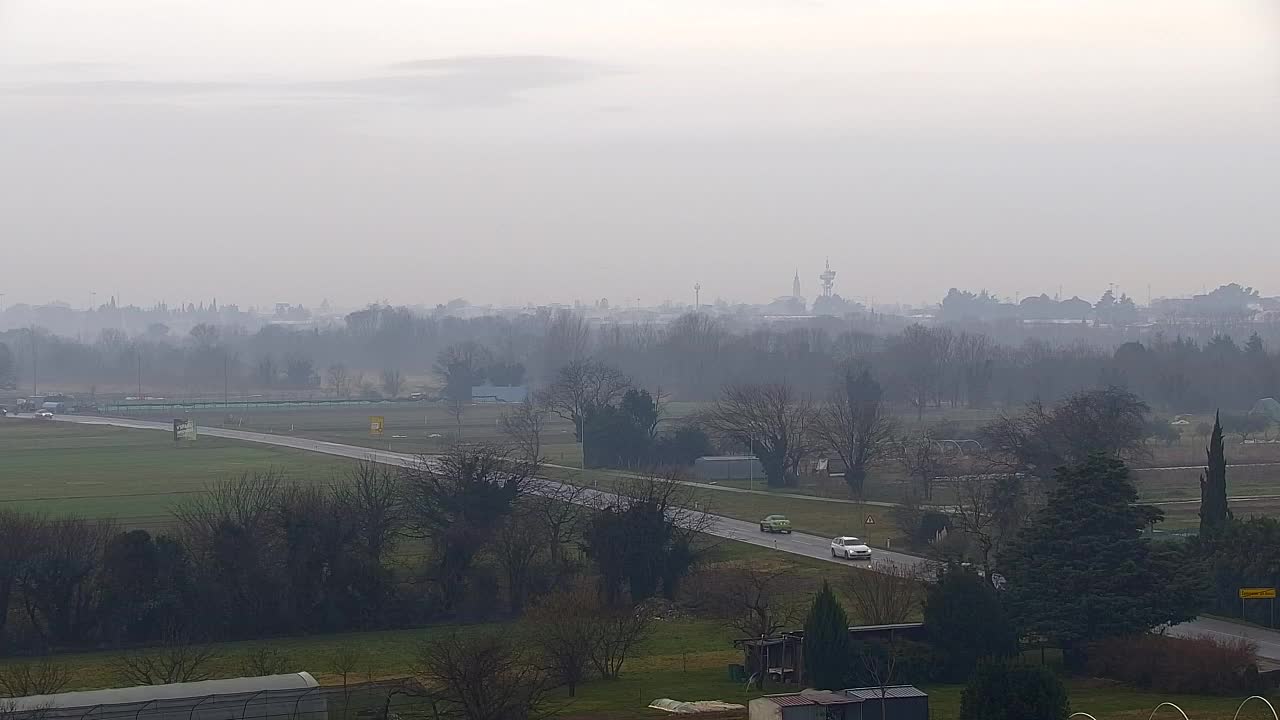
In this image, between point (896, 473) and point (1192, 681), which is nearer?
point (1192, 681)

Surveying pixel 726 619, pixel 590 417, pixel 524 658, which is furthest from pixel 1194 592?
pixel 590 417

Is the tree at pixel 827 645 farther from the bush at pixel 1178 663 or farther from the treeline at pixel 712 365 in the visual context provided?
the treeline at pixel 712 365

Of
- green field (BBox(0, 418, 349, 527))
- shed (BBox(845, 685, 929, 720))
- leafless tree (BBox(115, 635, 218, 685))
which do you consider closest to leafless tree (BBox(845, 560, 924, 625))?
shed (BBox(845, 685, 929, 720))

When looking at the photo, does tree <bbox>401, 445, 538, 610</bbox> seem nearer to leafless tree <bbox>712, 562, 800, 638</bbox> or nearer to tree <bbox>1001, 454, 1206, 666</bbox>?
leafless tree <bbox>712, 562, 800, 638</bbox>

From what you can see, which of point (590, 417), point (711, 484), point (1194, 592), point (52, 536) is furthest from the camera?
point (590, 417)

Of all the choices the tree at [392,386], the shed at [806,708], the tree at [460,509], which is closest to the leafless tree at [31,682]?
the tree at [460,509]

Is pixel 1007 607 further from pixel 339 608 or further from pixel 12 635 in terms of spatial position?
pixel 12 635

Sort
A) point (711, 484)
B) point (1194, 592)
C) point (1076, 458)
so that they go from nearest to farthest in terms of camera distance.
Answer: point (1194, 592) → point (1076, 458) → point (711, 484)
